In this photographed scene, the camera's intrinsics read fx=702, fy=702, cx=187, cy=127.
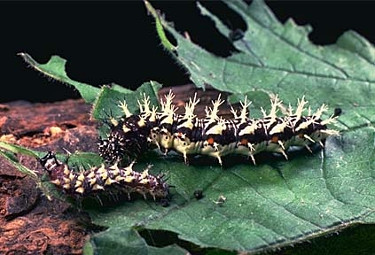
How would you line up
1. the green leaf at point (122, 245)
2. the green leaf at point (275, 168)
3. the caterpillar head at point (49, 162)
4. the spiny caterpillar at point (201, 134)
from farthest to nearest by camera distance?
the spiny caterpillar at point (201, 134) < the caterpillar head at point (49, 162) < the green leaf at point (275, 168) < the green leaf at point (122, 245)

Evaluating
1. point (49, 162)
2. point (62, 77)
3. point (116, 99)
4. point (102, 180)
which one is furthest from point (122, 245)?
point (62, 77)

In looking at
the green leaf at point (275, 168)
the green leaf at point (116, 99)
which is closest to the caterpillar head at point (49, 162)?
the green leaf at point (275, 168)

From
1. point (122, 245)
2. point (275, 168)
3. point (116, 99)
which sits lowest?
point (275, 168)

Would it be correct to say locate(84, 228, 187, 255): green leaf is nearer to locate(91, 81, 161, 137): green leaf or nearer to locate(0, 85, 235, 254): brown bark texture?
locate(0, 85, 235, 254): brown bark texture

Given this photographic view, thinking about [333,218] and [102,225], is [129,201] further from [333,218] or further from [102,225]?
[333,218]

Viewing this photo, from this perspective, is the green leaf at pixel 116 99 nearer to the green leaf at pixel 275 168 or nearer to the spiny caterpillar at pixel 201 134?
the spiny caterpillar at pixel 201 134

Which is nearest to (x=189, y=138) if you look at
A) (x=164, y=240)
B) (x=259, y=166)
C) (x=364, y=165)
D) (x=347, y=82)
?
(x=259, y=166)

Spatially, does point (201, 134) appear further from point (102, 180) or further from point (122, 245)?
point (122, 245)
